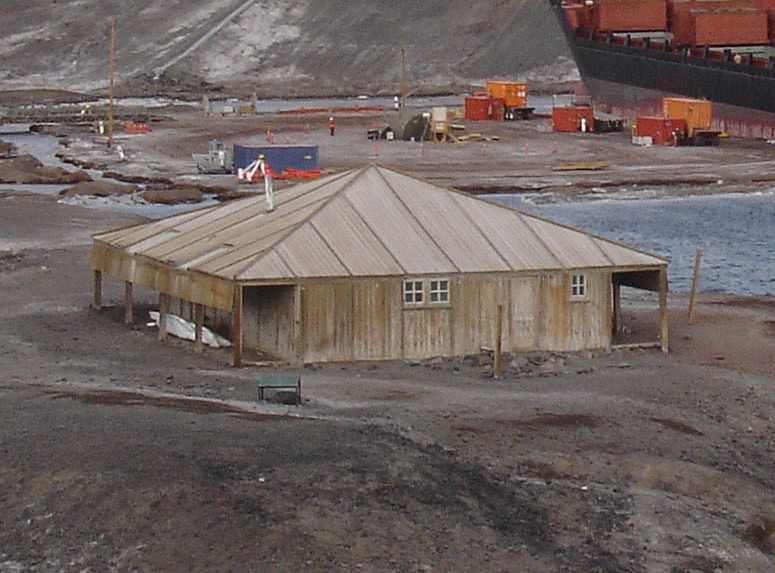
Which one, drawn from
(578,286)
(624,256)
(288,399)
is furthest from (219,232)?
(288,399)

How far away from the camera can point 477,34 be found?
17625 centimetres

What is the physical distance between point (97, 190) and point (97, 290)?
31734mm

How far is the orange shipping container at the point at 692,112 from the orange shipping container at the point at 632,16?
2165 centimetres

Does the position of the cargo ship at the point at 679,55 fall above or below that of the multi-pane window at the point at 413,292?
above

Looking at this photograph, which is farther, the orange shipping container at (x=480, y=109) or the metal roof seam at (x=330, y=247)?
the orange shipping container at (x=480, y=109)

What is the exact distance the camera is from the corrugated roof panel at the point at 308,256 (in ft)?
102

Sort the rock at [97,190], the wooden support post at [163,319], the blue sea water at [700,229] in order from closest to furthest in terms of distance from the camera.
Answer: the wooden support post at [163,319], the blue sea water at [700,229], the rock at [97,190]

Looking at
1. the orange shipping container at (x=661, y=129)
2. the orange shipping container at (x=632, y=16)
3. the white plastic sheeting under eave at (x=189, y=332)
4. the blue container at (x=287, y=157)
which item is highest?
the orange shipping container at (x=632, y=16)

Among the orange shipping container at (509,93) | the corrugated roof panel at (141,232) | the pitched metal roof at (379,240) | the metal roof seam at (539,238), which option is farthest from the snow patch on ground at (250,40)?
the metal roof seam at (539,238)

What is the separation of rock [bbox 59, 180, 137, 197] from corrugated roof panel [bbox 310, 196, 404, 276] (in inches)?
1416

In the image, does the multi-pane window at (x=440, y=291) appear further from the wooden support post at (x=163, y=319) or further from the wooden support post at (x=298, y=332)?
the wooden support post at (x=163, y=319)

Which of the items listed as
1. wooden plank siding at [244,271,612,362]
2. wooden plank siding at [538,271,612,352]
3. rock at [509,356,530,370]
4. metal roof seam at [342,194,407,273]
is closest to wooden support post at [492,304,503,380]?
rock at [509,356,530,370]

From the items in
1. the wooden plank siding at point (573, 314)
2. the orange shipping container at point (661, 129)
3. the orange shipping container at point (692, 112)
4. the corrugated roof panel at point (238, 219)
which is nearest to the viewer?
the wooden plank siding at point (573, 314)


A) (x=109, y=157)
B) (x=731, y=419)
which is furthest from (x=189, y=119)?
(x=731, y=419)
